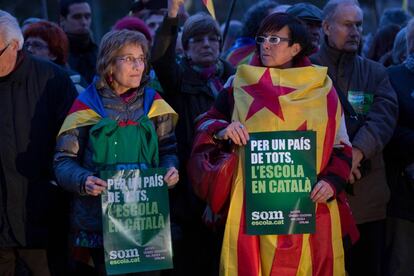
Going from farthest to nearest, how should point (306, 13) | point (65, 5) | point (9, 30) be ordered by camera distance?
point (65, 5) < point (306, 13) < point (9, 30)

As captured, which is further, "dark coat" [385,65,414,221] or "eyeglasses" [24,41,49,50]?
"eyeglasses" [24,41,49,50]

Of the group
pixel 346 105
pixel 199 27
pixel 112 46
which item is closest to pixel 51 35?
pixel 199 27

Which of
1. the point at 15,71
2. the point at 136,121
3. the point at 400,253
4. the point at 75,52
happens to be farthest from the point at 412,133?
the point at 75,52

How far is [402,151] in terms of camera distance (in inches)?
243

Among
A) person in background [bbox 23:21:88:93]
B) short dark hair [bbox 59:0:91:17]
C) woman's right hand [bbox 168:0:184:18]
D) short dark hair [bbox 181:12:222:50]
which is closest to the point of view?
woman's right hand [bbox 168:0:184:18]

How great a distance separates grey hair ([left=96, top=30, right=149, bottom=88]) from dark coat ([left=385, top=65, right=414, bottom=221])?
1.95 m

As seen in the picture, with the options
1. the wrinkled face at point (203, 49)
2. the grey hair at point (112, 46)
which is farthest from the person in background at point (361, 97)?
the grey hair at point (112, 46)

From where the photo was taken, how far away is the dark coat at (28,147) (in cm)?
547

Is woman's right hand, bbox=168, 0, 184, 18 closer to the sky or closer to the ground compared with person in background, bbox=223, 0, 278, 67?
closer to the sky

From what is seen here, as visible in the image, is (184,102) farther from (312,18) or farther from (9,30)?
(9,30)

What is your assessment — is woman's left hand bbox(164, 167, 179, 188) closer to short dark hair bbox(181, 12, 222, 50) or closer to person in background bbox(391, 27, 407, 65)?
short dark hair bbox(181, 12, 222, 50)

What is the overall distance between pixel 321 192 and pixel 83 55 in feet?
11.6

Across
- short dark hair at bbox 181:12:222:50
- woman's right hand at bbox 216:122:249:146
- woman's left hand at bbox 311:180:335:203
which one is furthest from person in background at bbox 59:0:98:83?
woman's left hand at bbox 311:180:335:203

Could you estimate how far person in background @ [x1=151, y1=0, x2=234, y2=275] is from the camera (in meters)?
5.91
